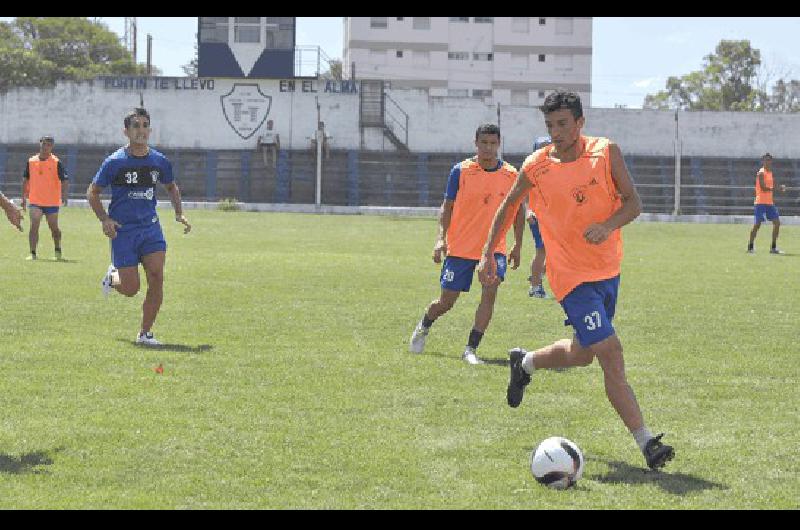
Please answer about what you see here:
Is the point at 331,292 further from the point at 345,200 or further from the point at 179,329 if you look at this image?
the point at 345,200

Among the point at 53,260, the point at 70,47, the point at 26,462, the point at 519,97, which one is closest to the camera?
the point at 26,462

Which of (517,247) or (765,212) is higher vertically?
(517,247)

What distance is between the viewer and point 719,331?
12805mm

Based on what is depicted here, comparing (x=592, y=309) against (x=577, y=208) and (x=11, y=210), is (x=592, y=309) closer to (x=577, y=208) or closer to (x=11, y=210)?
(x=577, y=208)

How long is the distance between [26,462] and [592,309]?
3.17m

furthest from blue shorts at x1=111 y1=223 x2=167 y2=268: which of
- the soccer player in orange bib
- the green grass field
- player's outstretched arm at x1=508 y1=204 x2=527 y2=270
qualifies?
the soccer player in orange bib

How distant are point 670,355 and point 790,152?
156ft

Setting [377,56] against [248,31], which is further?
[377,56]

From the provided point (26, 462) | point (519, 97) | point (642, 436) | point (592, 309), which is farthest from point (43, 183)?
point (519, 97)

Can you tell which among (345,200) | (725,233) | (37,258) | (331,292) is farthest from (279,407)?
(345,200)

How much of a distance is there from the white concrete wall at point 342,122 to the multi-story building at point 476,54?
44537 millimetres

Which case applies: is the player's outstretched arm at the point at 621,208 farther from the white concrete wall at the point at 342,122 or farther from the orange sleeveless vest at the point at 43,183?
the white concrete wall at the point at 342,122

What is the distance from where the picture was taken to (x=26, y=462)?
21.3 feet

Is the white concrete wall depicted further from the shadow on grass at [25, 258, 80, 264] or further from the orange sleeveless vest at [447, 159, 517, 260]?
the orange sleeveless vest at [447, 159, 517, 260]
